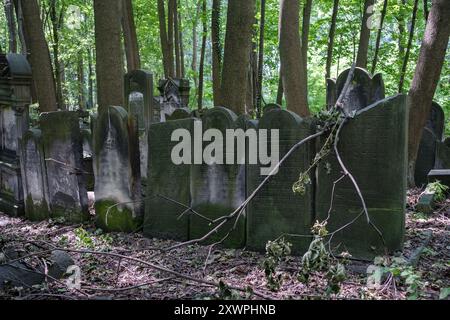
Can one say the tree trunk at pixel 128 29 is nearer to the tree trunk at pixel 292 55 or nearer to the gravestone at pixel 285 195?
the tree trunk at pixel 292 55

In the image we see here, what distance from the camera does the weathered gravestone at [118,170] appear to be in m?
5.95

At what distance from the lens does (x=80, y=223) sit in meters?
6.55

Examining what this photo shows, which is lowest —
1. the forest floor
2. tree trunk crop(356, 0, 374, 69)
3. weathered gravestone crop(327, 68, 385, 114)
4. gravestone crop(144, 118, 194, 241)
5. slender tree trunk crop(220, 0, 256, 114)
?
the forest floor

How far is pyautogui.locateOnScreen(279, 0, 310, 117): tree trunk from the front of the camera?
8.27 meters

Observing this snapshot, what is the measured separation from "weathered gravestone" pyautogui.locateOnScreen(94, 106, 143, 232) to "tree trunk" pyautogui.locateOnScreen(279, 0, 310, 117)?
11.6 feet

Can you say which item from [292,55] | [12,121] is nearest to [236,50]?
[292,55]

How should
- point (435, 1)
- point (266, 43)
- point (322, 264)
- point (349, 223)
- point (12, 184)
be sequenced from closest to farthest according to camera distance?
point (322, 264)
point (349, 223)
point (435, 1)
point (12, 184)
point (266, 43)

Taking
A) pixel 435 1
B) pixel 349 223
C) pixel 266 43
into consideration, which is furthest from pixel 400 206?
pixel 266 43

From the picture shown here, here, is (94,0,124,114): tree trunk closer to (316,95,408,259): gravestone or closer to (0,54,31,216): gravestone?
(0,54,31,216): gravestone

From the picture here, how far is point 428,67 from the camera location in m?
6.84

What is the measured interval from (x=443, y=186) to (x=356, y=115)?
289 cm

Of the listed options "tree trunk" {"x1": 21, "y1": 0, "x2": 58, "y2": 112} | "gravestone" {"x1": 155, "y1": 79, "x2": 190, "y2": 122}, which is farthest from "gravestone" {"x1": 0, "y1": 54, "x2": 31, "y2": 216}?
"gravestone" {"x1": 155, "y1": 79, "x2": 190, "y2": 122}

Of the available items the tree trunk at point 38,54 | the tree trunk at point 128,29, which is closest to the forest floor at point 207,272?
the tree trunk at point 38,54
